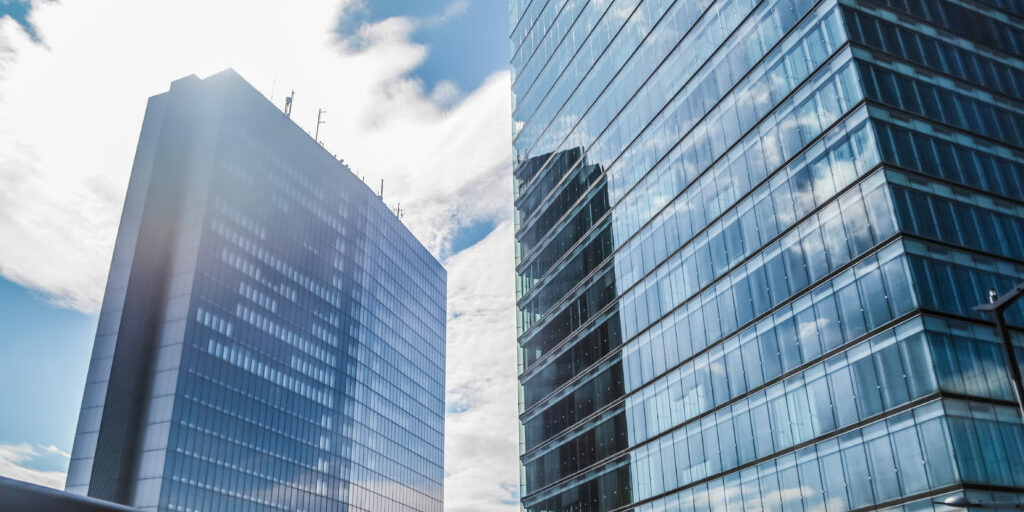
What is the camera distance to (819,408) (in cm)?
3741

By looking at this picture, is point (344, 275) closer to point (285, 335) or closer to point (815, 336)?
point (285, 335)

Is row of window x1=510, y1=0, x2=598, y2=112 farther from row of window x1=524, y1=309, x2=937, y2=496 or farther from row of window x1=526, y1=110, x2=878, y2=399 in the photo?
row of window x1=524, y1=309, x2=937, y2=496

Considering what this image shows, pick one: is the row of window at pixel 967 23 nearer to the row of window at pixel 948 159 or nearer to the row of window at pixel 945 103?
the row of window at pixel 945 103

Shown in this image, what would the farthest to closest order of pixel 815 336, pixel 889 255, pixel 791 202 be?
pixel 791 202, pixel 815 336, pixel 889 255

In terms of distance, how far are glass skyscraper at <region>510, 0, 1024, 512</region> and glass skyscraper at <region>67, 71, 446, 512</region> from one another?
162 feet

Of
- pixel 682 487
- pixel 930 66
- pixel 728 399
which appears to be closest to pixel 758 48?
pixel 930 66

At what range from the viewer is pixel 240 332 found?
344 feet

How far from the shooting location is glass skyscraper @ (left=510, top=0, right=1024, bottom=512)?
33938 millimetres

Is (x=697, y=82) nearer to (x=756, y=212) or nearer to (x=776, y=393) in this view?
(x=756, y=212)

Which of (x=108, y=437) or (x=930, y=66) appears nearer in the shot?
(x=930, y=66)

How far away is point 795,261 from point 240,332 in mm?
80019

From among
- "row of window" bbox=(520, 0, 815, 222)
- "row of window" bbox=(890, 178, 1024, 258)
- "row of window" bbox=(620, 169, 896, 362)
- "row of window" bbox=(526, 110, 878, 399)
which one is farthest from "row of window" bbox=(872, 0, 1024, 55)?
"row of window" bbox=(620, 169, 896, 362)

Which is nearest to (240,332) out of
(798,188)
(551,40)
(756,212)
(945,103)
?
(551,40)

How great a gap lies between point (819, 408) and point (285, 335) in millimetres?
87057
